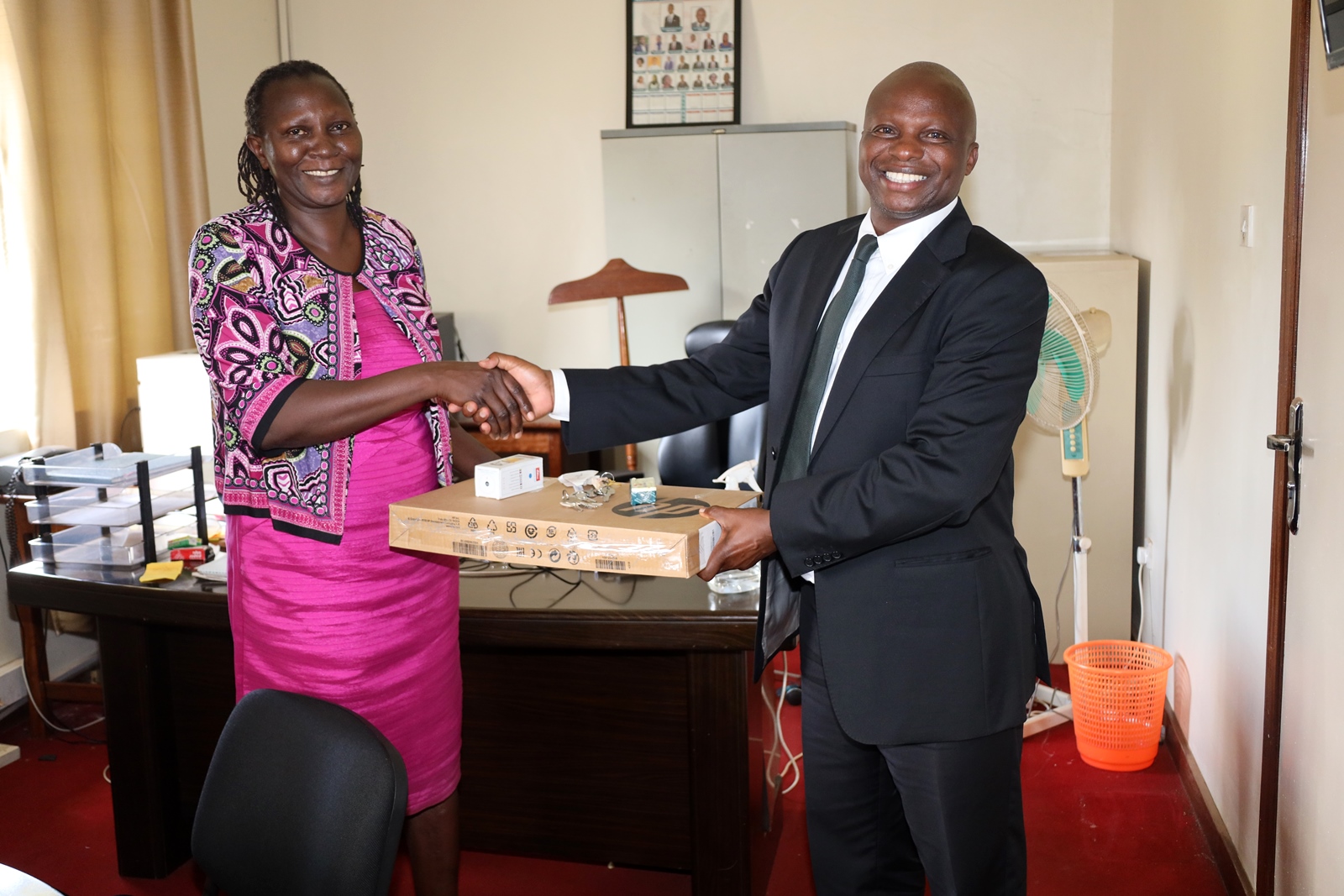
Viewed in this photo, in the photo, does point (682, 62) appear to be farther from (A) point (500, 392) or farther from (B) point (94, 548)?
(A) point (500, 392)

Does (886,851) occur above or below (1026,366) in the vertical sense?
below

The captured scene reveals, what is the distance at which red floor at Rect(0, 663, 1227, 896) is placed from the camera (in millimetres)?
2676

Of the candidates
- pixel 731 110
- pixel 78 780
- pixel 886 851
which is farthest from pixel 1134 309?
pixel 78 780

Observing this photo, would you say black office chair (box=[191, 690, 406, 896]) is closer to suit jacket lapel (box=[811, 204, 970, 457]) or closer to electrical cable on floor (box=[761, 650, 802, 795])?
suit jacket lapel (box=[811, 204, 970, 457])

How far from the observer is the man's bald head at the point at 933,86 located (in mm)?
1622

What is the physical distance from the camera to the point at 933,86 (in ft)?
5.31

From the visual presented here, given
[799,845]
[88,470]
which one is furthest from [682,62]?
[799,845]

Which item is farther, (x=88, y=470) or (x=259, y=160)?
(x=88, y=470)

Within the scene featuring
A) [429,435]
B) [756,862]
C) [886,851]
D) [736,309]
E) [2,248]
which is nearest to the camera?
[886,851]

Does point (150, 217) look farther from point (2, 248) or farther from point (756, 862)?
point (756, 862)

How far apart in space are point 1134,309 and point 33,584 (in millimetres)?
3376

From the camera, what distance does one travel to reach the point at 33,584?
8.78 feet

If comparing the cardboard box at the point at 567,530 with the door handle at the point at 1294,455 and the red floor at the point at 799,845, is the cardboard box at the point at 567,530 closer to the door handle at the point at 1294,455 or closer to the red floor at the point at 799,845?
the door handle at the point at 1294,455

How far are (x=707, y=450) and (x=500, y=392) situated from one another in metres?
2.11
